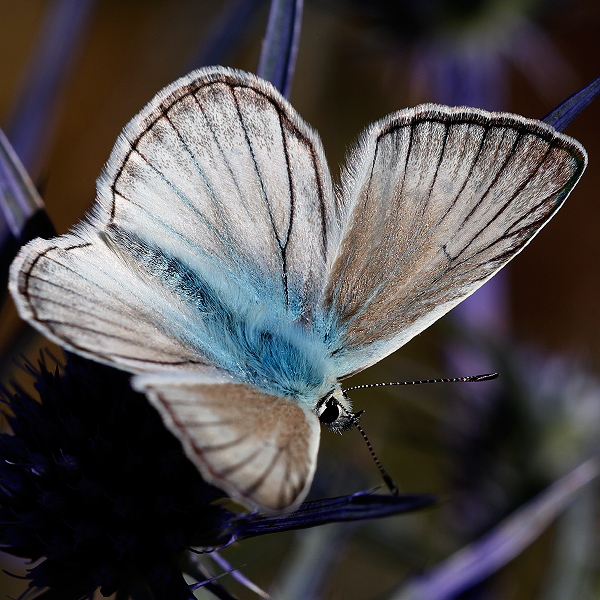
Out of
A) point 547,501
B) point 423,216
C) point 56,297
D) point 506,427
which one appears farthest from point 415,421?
point 56,297

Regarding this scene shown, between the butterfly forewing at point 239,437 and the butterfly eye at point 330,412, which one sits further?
the butterfly eye at point 330,412

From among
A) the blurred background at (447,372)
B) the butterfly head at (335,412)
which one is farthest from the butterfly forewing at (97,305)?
the blurred background at (447,372)

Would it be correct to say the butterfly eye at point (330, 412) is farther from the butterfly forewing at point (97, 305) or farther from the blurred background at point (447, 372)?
the blurred background at point (447, 372)

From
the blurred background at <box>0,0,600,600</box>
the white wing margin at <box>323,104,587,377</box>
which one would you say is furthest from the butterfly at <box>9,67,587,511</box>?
the blurred background at <box>0,0,600,600</box>

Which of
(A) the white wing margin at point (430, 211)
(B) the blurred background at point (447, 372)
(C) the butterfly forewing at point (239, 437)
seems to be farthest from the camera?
(B) the blurred background at point (447, 372)

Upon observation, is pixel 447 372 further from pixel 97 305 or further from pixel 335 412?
pixel 97 305

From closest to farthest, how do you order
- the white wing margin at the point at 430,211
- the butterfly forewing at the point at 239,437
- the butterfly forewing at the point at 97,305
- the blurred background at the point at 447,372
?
the butterfly forewing at the point at 239,437
the butterfly forewing at the point at 97,305
the white wing margin at the point at 430,211
the blurred background at the point at 447,372

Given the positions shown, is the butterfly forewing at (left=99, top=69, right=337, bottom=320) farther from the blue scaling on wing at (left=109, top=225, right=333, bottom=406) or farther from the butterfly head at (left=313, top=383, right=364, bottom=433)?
the butterfly head at (left=313, top=383, right=364, bottom=433)

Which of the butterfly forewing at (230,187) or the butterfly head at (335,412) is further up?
the butterfly forewing at (230,187)
